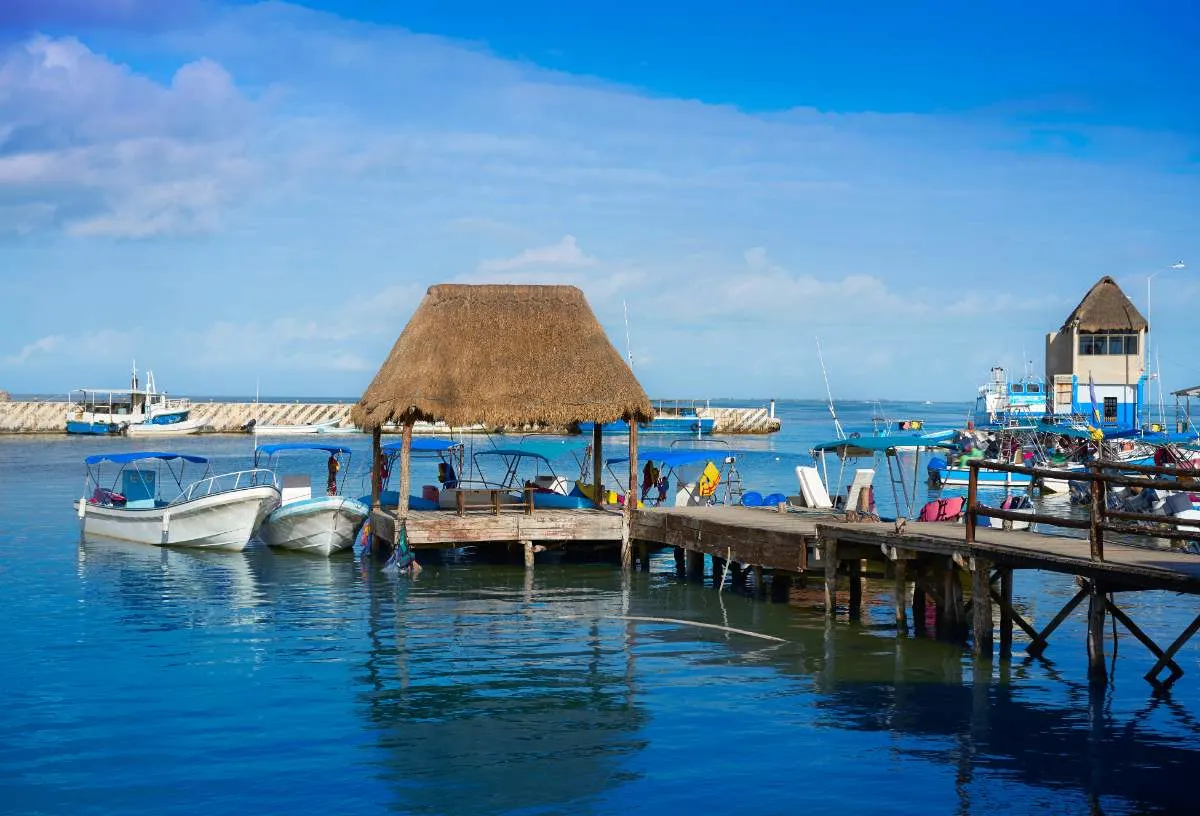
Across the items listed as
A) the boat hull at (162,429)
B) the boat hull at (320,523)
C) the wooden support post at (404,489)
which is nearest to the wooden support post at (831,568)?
the wooden support post at (404,489)

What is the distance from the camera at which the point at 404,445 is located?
84.7 feet

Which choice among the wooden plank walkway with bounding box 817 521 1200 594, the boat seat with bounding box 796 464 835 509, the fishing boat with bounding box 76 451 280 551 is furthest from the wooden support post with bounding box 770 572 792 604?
the fishing boat with bounding box 76 451 280 551

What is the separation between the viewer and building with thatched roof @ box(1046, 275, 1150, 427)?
6147 centimetres

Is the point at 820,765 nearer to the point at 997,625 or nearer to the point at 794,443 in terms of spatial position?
the point at 997,625

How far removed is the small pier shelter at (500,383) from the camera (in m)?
25.3

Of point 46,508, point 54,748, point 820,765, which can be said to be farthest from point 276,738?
point 46,508

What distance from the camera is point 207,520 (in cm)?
3084

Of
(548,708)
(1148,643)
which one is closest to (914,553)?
(1148,643)

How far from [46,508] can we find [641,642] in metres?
30.3

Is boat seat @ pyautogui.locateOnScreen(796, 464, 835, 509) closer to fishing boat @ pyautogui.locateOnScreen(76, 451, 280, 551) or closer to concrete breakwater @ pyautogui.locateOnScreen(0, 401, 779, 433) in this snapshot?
fishing boat @ pyautogui.locateOnScreen(76, 451, 280, 551)

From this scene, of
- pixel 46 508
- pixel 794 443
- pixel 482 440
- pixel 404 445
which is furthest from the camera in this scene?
pixel 794 443

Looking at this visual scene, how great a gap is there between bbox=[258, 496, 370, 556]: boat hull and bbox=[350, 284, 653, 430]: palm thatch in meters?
3.12

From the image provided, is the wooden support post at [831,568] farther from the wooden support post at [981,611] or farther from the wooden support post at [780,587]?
the wooden support post at [981,611]

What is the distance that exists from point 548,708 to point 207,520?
60.4 ft
